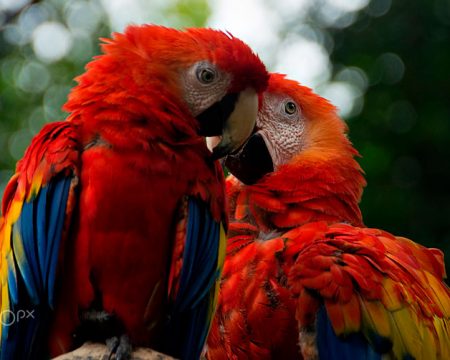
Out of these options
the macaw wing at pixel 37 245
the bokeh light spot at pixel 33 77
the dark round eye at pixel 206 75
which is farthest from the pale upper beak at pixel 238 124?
the bokeh light spot at pixel 33 77

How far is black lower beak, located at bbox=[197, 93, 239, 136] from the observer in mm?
2070

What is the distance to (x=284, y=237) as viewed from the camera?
241cm

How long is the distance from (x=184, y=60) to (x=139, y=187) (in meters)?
0.39

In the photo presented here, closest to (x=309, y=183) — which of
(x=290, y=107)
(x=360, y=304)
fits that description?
(x=290, y=107)

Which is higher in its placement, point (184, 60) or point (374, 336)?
point (184, 60)

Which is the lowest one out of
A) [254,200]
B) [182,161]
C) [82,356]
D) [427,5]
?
[82,356]

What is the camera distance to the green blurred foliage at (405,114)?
5.10m

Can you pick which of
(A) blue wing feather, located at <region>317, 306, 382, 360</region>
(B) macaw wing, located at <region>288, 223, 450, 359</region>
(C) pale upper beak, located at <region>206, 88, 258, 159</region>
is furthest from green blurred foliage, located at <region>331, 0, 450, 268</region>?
(C) pale upper beak, located at <region>206, 88, 258, 159</region>

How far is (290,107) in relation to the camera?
2.74 metres

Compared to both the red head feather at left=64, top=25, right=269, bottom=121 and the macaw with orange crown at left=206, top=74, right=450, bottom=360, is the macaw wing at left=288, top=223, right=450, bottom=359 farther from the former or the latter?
the red head feather at left=64, top=25, right=269, bottom=121

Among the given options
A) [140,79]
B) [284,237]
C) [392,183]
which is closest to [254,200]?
[284,237]

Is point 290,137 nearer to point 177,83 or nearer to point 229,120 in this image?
point 229,120

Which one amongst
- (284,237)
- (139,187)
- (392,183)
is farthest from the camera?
(392,183)

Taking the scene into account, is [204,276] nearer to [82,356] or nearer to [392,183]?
[82,356]
